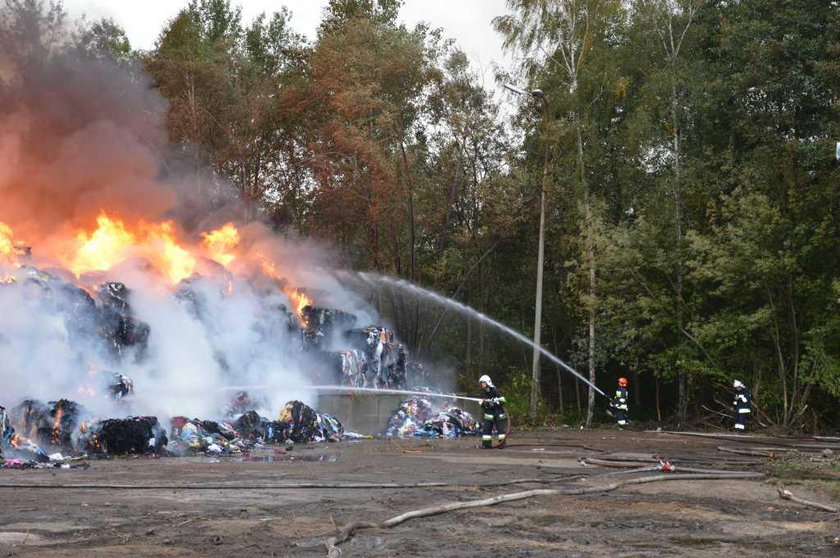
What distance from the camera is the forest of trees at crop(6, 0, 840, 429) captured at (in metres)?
28.9

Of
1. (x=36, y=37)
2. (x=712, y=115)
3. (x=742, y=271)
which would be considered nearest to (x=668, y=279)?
(x=742, y=271)

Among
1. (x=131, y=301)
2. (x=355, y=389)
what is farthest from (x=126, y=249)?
(x=355, y=389)

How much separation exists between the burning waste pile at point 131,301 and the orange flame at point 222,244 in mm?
55

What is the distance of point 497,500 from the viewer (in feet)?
33.9

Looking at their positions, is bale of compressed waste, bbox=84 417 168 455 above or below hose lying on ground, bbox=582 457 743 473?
above

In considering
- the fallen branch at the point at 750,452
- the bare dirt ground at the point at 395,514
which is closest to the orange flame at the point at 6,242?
the bare dirt ground at the point at 395,514

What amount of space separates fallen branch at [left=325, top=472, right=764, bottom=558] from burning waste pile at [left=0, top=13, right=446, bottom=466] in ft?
32.9

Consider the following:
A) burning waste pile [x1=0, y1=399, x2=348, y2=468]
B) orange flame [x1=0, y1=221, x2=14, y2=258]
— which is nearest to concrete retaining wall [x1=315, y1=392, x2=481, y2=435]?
burning waste pile [x1=0, y1=399, x2=348, y2=468]

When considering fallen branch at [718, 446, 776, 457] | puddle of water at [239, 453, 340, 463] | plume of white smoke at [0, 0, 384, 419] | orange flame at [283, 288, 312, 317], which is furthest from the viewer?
orange flame at [283, 288, 312, 317]

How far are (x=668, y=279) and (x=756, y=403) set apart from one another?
5.25 m

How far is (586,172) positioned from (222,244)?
566 inches

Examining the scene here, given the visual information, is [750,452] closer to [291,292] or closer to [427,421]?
[427,421]

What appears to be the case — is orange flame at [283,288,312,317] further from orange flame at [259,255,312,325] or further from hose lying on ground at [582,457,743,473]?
hose lying on ground at [582,457,743,473]

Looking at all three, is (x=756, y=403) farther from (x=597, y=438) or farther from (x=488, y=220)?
(x=488, y=220)
